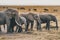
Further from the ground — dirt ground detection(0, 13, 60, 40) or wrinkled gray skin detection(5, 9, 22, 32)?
wrinkled gray skin detection(5, 9, 22, 32)

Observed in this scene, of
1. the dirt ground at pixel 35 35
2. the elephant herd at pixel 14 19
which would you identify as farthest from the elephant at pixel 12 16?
the dirt ground at pixel 35 35

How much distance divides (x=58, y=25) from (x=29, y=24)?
37cm

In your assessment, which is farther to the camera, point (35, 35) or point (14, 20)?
point (14, 20)

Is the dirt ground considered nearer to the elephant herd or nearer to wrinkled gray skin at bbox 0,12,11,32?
the elephant herd

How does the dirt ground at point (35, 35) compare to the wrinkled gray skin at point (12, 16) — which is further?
the wrinkled gray skin at point (12, 16)

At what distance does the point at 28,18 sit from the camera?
2965 mm

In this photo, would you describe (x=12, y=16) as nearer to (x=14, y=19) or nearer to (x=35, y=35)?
(x=14, y=19)

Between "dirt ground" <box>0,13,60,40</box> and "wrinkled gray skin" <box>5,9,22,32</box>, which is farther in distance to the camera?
"wrinkled gray skin" <box>5,9,22,32</box>

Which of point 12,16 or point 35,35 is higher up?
point 12,16

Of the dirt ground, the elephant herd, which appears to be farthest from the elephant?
the dirt ground

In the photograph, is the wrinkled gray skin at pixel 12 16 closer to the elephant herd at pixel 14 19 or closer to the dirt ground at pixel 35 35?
the elephant herd at pixel 14 19

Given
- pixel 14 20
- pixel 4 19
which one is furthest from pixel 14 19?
pixel 4 19

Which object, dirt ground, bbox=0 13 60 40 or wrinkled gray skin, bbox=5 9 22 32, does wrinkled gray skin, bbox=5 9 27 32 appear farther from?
dirt ground, bbox=0 13 60 40

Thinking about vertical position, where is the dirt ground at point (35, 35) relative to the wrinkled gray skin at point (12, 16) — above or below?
below
